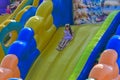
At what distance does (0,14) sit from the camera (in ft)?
17.6

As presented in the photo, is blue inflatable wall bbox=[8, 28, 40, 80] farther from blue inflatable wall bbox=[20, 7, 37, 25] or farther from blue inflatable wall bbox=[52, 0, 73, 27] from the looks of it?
blue inflatable wall bbox=[20, 7, 37, 25]

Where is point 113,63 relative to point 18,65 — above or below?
above

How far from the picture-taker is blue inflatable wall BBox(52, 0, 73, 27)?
133 inches

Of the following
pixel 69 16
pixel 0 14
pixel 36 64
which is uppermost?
pixel 69 16

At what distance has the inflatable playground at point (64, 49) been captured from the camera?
7.94 feet

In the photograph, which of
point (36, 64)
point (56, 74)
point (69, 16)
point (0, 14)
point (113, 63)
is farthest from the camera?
point (0, 14)

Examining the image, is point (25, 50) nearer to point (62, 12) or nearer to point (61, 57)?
point (61, 57)

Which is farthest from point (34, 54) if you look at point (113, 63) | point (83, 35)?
point (113, 63)

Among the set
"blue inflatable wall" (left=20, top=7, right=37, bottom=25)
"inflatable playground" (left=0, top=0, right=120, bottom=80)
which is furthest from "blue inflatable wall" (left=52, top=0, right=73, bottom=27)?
"blue inflatable wall" (left=20, top=7, right=37, bottom=25)

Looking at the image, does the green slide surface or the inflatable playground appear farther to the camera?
the green slide surface

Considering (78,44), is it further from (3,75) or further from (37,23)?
(3,75)

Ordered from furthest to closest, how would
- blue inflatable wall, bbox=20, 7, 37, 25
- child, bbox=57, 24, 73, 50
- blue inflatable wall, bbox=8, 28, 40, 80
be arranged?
blue inflatable wall, bbox=20, 7, 37, 25
child, bbox=57, 24, 73, 50
blue inflatable wall, bbox=8, 28, 40, 80

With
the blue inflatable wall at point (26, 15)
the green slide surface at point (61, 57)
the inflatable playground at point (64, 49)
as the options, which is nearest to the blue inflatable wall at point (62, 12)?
the inflatable playground at point (64, 49)

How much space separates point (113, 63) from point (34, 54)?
1.05 metres
